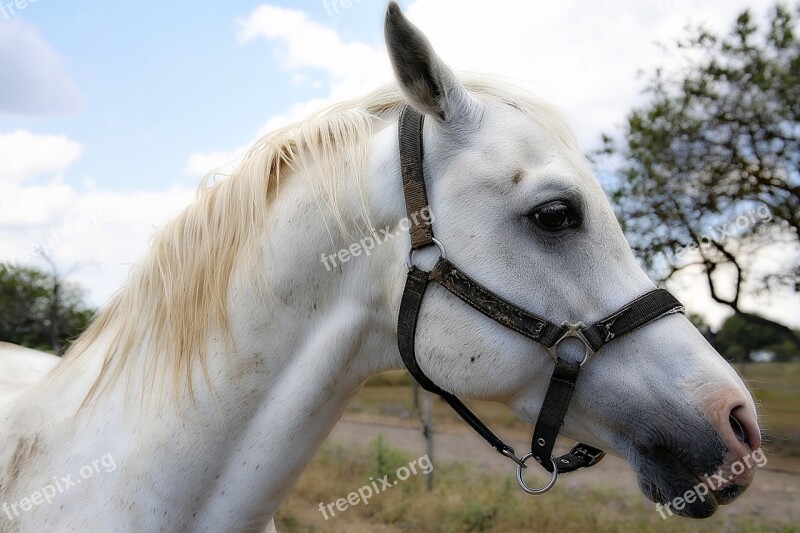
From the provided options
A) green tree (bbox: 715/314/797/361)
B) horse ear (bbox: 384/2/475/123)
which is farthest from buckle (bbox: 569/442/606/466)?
green tree (bbox: 715/314/797/361)

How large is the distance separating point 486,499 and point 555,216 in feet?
19.3

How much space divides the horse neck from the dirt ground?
629 centimetres

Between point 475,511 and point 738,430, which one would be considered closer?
A: point 738,430

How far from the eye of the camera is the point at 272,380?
177 centimetres

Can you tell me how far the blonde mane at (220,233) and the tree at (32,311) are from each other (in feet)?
27.6

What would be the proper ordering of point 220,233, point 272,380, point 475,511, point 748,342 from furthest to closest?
1. point 748,342
2. point 475,511
3. point 220,233
4. point 272,380

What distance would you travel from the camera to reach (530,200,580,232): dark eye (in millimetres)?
1668

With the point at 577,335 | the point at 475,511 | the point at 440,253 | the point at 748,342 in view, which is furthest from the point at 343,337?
the point at 748,342

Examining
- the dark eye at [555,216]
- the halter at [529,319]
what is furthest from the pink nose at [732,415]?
the dark eye at [555,216]

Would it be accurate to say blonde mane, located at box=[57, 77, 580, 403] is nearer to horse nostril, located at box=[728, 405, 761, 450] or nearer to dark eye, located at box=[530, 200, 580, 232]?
dark eye, located at box=[530, 200, 580, 232]

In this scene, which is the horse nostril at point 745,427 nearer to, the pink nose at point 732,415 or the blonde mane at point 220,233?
the pink nose at point 732,415

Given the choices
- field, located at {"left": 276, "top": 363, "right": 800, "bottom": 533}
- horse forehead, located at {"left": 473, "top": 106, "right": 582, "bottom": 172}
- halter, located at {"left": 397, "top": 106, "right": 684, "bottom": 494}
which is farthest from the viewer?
field, located at {"left": 276, "top": 363, "right": 800, "bottom": 533}

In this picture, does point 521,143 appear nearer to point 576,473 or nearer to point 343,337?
point 343,337

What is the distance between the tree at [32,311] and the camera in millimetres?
9867
